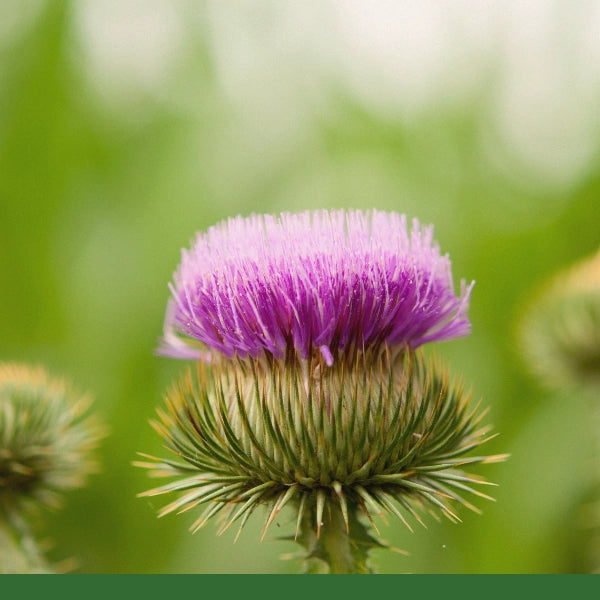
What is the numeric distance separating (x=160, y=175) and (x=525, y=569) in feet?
18.6

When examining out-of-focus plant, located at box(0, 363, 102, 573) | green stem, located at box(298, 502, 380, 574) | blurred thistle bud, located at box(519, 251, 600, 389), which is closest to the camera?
green stem, located at box(298, 502, 380, 574)

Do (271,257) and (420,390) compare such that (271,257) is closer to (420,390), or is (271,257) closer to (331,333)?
(331,333)

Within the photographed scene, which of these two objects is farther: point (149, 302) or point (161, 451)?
point (149, 302)

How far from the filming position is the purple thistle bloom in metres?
2.70

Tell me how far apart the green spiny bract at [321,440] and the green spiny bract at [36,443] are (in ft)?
4.35

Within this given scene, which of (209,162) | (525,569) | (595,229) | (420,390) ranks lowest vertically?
(525,569)

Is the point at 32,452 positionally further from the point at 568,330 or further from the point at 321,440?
the point at 568,330

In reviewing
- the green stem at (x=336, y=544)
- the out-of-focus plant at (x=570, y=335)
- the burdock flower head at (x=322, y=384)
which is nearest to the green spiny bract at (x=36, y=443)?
the burdock flower head at (x=322, y=384)

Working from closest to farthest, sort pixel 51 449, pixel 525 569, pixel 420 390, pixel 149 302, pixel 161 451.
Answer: pixel 420 390, pixel 51 449, pixel 525 569, pixel 161 451, pixel 149 302

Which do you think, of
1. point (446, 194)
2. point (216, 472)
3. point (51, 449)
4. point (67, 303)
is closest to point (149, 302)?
point (67, 303)

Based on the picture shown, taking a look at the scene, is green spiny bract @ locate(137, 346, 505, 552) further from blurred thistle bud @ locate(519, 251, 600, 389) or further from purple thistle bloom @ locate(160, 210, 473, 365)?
blurred thistle bud @ locate(519, 251, 600, 389)

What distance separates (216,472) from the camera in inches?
111

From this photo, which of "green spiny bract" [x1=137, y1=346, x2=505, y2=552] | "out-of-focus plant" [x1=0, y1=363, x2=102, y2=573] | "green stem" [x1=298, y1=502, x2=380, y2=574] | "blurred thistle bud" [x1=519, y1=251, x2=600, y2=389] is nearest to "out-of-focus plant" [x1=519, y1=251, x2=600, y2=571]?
"blurred thistle bud" [x1=519, y1=251, x2=600, y2=389]

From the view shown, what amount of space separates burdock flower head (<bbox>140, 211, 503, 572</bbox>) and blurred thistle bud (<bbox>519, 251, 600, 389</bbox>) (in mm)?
2634
